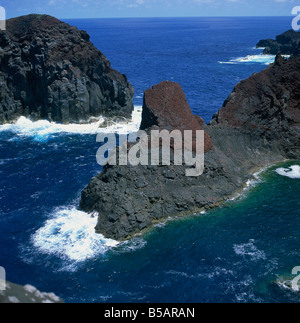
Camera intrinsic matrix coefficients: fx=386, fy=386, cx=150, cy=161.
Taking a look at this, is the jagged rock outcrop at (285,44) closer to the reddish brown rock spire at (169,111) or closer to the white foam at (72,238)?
the reddish brown rock spire at (169,111)

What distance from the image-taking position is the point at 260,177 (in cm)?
5666

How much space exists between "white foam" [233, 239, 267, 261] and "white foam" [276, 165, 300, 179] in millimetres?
18971

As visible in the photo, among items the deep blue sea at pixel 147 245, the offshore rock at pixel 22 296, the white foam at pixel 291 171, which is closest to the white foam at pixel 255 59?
the white foam at pixel 291 171

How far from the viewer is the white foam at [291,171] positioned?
187 ft

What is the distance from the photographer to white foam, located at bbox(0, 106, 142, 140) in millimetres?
80250

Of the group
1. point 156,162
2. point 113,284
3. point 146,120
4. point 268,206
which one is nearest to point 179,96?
point 146,120

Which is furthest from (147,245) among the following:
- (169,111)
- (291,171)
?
(291,171)

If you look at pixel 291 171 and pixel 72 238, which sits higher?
pixel 291 171

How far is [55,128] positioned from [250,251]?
179ft

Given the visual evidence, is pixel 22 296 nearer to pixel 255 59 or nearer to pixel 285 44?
pixel 255 59

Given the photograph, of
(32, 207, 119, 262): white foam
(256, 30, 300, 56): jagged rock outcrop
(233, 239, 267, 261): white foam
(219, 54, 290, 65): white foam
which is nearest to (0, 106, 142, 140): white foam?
(32, 207, 119, 262): white foam

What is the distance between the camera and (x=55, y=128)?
3243 inches

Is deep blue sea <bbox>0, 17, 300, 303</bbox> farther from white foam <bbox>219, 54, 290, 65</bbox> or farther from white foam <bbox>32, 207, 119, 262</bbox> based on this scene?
white foam <bbox>219, 54, 290, 65</bbox>
